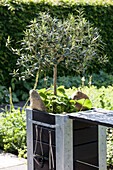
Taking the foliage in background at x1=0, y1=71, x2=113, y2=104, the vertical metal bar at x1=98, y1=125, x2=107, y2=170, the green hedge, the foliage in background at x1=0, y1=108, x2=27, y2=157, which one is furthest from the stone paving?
the green hedge

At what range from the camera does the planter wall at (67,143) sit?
2.54 meters

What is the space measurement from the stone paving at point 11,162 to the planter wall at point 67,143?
670mm

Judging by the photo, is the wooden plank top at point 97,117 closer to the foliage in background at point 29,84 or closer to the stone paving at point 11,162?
the stone paving at point 11,162

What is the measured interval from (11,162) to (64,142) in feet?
4.14

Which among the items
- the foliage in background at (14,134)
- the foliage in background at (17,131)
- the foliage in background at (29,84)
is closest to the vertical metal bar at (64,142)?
the foliage in background at (17,131)

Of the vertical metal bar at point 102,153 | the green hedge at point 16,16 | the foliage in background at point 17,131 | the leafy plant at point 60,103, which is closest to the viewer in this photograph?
the vertical metal bar at point 102,153

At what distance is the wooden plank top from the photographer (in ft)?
7.52

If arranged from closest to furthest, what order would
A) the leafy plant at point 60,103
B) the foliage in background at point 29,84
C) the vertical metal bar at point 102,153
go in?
the vertical metal bar at point 102,153 → the leafy plant at point 60,103 → the foliage in background at point 29,84

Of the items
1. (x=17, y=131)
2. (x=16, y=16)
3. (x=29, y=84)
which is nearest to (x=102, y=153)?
(x=17, y=131)

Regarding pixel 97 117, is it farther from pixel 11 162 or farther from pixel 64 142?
pixel 11 162

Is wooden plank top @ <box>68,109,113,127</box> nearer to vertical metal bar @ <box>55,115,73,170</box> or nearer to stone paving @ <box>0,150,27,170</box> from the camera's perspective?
vertical metal bar @ <box>55,115,73,170</box>

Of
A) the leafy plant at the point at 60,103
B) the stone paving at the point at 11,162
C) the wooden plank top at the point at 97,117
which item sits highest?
the leafy plant at the point at 60,103

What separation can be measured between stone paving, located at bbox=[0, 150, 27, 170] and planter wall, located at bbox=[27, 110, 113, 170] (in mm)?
670

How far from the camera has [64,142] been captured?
2521 millimetres
